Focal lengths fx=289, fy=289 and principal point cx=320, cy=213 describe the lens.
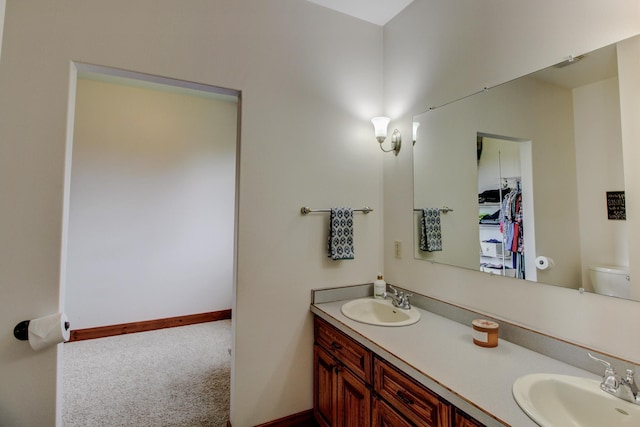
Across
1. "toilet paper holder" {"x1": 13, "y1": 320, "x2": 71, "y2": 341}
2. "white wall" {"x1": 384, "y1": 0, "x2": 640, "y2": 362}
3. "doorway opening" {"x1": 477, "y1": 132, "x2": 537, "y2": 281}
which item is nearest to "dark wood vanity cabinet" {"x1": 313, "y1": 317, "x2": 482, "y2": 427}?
"white wall" {"x1": 384, "y1": 0, "x2": 640, "y2": 362}

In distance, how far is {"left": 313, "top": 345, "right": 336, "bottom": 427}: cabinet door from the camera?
1779 millimetres

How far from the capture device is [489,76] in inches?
62.5

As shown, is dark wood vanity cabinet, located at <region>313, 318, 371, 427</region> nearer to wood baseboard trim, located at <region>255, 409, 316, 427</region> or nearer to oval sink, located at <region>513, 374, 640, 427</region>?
wood baseboard trim, located at <region>255, 409, 316, 427</region>

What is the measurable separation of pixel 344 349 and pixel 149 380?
2.01 metres

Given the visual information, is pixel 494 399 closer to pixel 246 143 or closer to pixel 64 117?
pixel 246 143

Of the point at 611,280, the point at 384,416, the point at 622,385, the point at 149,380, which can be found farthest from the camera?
the point at 149,380

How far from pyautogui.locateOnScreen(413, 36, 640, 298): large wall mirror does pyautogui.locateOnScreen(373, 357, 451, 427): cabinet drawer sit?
0.75m

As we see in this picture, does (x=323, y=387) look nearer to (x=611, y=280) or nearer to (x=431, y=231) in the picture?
(x=431, y=231)

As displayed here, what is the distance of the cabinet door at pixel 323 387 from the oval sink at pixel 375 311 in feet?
1.07

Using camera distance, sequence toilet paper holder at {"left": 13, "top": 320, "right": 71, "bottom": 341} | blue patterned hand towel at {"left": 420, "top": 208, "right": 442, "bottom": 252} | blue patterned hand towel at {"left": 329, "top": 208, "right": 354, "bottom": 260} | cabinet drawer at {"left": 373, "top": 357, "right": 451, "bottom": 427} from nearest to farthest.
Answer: cabinet drawer at {"left": 373, "top": 357, "right": 451, "bottom": 427}, toilet paper holder at {"left": 13, "top": 320, "right": 71, "bottom": 341}, blue patterned hand towel at {"left": 420, "top": 208, "right": 442, "bottom": 252}, blue patterned hand towel at {"left": 329, "top": 208, "right": 354, "bottom": 260}

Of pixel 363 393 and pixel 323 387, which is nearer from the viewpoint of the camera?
pixel 363 393

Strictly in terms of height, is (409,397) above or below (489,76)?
below

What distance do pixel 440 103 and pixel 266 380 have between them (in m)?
2.13

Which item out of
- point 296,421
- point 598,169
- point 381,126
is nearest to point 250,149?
point 381,126
